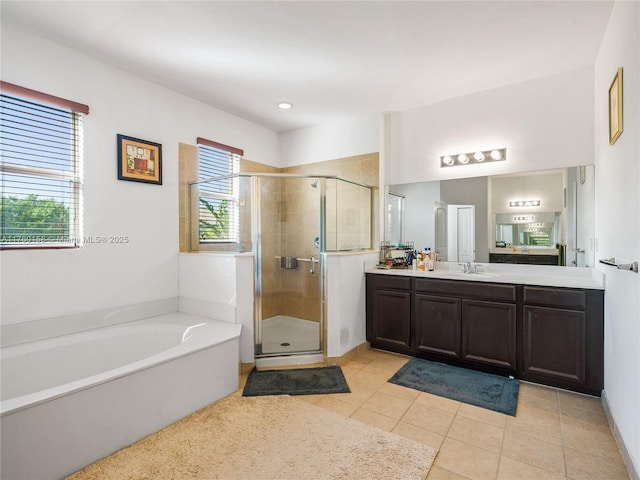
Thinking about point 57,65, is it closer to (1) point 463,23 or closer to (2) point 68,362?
(2) point 68,362

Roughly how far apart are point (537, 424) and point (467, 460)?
2.17 feet

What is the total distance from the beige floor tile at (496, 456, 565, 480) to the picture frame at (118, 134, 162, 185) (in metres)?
3.24

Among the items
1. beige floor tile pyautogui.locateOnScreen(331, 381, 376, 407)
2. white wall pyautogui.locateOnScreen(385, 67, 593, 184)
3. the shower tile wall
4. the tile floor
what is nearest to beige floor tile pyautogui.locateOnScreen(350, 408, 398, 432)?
the tile floor

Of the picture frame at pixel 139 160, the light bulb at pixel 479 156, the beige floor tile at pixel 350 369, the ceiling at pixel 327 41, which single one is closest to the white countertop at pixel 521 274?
the beige floor tile at pixel 350 369

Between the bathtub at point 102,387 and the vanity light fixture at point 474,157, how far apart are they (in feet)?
8.49

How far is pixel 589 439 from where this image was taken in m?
1.92

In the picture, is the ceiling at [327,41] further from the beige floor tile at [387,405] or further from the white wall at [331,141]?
the beige floor tile at [387,405]

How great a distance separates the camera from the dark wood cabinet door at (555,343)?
2396mm

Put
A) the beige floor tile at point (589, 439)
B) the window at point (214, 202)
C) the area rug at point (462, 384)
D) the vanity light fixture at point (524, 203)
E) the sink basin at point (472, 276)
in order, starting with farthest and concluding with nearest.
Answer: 1. the window at point (214, 202)
2. the vanity light fixture at point (524, 203)
3. the sink basin at point (472, 276)
4. the area rug at point (462, 384)
5. the beige floor tile at point (589, 439)

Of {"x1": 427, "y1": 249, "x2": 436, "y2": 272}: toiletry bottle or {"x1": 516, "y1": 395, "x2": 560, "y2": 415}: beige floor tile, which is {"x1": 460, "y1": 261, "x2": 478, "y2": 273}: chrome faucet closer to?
{"x1": 427, "y1": 249, "x2": 436, "y2": 272}: toiletry bottle

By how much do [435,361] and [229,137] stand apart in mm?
3136

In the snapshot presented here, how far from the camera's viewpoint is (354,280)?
10.7 ft

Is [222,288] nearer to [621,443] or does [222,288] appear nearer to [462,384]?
[462,384]

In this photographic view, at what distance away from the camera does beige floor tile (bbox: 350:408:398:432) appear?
6.79 ft
